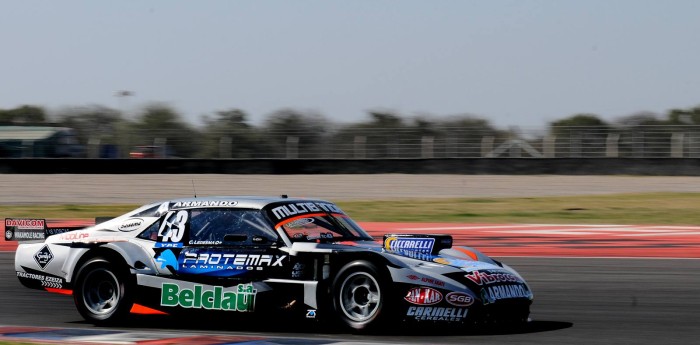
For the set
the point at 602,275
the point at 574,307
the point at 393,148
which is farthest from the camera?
the point at 393,148

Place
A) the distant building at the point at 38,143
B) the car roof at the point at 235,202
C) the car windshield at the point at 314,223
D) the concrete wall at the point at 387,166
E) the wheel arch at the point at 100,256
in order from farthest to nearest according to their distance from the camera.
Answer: the distant building at the point at 38,143
the concrete wall at the point at 387,166
the wheel arch at the point at 100,256
the car roof at the point at 235,202
the car windshield at the point at 314,223

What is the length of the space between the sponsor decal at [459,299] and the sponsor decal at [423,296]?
7cm

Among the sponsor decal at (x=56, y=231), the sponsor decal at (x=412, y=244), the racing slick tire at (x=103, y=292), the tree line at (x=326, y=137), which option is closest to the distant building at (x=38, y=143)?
the tree line at (x=326, y=137)

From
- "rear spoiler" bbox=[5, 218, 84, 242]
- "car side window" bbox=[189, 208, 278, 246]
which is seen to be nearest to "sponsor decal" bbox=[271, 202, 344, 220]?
"car side window" bbox=[189, 208, 278, 246]

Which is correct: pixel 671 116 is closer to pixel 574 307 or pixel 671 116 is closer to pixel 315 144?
pixel 315 144

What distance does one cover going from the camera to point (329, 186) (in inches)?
1020

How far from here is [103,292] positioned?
7961 millimetres

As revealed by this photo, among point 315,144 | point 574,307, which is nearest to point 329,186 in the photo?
point 315,144

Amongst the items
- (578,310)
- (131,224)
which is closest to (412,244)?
(578,310)

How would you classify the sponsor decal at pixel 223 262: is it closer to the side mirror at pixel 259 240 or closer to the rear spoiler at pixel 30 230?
the side mirror at pixel 259 240

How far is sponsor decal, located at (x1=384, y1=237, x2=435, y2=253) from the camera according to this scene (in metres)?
7.52

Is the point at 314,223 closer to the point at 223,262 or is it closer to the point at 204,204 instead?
the point at 223,262

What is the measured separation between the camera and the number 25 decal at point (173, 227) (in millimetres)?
7789

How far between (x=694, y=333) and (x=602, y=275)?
3.84 m
